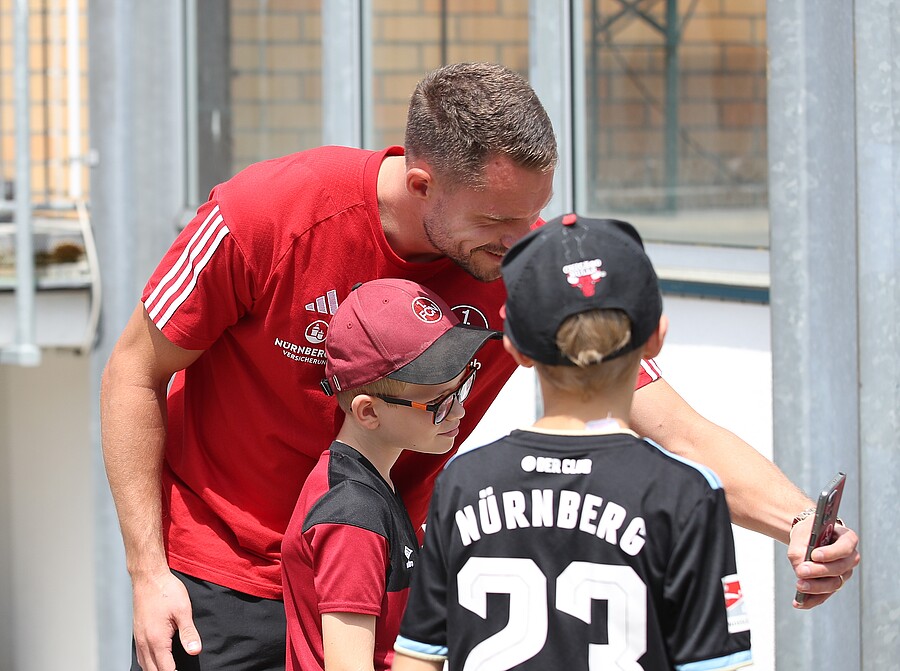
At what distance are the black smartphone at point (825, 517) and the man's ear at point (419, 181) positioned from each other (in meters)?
0.76

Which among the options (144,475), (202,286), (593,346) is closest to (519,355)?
(593,346)

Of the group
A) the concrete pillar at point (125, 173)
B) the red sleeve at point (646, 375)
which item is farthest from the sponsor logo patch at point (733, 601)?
the concrete pillar at point (125, 173)

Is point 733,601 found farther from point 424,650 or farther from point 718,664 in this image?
point 424,650

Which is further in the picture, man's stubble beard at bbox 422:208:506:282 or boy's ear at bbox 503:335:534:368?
man's stubble beard at bbox 422:208:506:282

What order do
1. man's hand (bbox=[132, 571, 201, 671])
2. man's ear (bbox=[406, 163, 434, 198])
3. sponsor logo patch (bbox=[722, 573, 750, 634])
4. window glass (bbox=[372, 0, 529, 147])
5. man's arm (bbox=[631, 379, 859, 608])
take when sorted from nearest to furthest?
sponsor logo patch (bbox=[722, 573, 750, 634]), man's arm (bbox=[631, 379, 859, 608]), man's ear (bbox=[406, 163, 434, 198]), man's hand (bbox=[132, 571, 201, 671]), window glass (bbox=[372, 0, 529, 147])

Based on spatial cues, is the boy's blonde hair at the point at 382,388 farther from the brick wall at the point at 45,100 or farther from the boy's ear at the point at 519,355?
the brick wall at the point at 45,100

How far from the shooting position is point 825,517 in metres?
1.59

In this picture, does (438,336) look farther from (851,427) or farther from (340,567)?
(851,427)

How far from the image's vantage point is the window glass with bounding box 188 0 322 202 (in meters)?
5.07

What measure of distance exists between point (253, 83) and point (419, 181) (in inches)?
141

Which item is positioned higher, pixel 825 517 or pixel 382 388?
pixel 382 388

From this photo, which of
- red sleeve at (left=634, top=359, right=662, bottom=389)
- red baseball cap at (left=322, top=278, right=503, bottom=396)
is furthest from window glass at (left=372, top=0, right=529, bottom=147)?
red baseball cap at (left=322, top=278, right=503, bottom=396)

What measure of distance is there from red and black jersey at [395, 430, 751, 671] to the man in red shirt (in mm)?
468

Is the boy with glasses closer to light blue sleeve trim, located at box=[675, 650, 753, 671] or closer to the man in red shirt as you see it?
the man in red shirt
